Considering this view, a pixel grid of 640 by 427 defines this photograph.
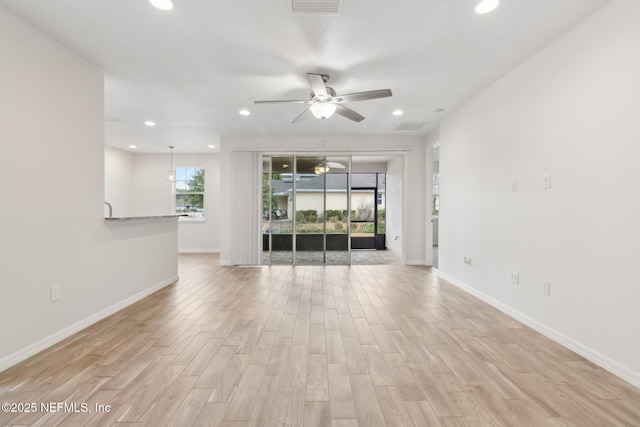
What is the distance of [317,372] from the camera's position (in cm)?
209

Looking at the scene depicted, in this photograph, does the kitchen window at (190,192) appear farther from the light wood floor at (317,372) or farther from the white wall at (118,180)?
the light wood floor at (317,372)

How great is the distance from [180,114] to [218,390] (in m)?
4.30

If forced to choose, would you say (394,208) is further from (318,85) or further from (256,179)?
(318,85)

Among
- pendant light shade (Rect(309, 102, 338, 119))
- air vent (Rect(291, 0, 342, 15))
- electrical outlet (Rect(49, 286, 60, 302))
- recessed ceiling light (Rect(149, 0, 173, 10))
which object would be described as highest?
recessed ceiling light (Rect(149, 0, 173, 10))

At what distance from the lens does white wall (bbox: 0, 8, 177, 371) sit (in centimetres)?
223

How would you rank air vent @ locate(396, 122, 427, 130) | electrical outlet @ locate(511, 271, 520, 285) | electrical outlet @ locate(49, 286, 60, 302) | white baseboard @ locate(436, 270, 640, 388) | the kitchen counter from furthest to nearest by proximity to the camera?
air vent @ locate(396, 122, 427, 130) < the kitchen counter < electrical outlet @ locate(511, 271, 520, 285) < electrical outlet @ locate(49, 286, 60, 302) < white baseboard @ locate(436, 270, 640, 388)

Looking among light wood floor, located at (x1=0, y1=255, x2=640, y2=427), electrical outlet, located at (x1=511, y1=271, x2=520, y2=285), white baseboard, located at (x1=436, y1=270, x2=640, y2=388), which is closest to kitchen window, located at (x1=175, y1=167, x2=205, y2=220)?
light wood floor, located at (x1=0, y1=255, x2=640, y2=427)

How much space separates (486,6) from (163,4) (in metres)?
2.39

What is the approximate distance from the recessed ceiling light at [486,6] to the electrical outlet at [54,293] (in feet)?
13.5

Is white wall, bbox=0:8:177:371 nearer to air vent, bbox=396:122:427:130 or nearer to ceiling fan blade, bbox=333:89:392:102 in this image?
ceiling fan blade, bbox=333:89:392:102

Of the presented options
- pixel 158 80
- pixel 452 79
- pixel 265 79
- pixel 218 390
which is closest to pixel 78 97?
pixel 158 80

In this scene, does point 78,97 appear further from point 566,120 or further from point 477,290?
point 477,290

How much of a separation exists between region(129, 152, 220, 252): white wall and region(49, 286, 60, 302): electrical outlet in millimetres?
5449

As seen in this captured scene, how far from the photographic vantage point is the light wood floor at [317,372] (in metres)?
1.65
